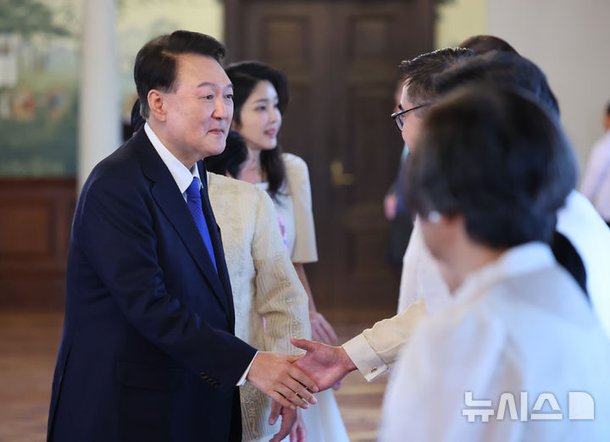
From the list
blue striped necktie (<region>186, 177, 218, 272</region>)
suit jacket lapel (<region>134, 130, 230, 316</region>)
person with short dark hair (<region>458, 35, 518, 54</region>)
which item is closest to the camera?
suit jacket lapel (<region>134, 130, 230, 316</region>)

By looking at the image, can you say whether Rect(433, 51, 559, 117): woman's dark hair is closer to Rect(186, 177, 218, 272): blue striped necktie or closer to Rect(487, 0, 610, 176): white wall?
Rect(186, 177, 218, 272): blue striped necktie

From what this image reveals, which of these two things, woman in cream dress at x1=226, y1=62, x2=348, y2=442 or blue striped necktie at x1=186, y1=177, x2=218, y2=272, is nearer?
blue striped necktie at x1=186, y1=177, x2=218, y2=272

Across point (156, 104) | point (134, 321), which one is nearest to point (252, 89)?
point (156, 104)

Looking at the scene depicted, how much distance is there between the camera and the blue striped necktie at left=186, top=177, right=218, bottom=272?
2719 millimetres

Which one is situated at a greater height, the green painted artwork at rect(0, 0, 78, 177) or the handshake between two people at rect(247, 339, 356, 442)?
the green painted artwork at rect(0, 0, 78, 177)

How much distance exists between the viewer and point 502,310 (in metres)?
1.44

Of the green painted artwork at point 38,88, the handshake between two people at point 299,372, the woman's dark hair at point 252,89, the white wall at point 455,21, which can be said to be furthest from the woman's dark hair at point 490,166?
the green painted artwork at point 38,88

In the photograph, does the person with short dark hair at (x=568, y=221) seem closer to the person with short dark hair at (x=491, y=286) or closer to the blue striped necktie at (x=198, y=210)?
the person with short dark hair at (x=491, y=286)

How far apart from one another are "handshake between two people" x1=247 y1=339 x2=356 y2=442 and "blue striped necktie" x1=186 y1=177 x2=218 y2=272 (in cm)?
30

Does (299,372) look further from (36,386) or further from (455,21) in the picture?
(455,21)

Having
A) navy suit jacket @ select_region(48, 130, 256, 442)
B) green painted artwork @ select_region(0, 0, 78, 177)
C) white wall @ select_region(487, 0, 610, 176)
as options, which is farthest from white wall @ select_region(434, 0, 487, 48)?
navy suit jacket @ select_region(48, 130, 256, 442)

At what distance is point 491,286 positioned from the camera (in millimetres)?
1454

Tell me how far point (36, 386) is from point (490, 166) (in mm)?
5888

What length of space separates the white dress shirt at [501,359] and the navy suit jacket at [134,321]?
106cm
